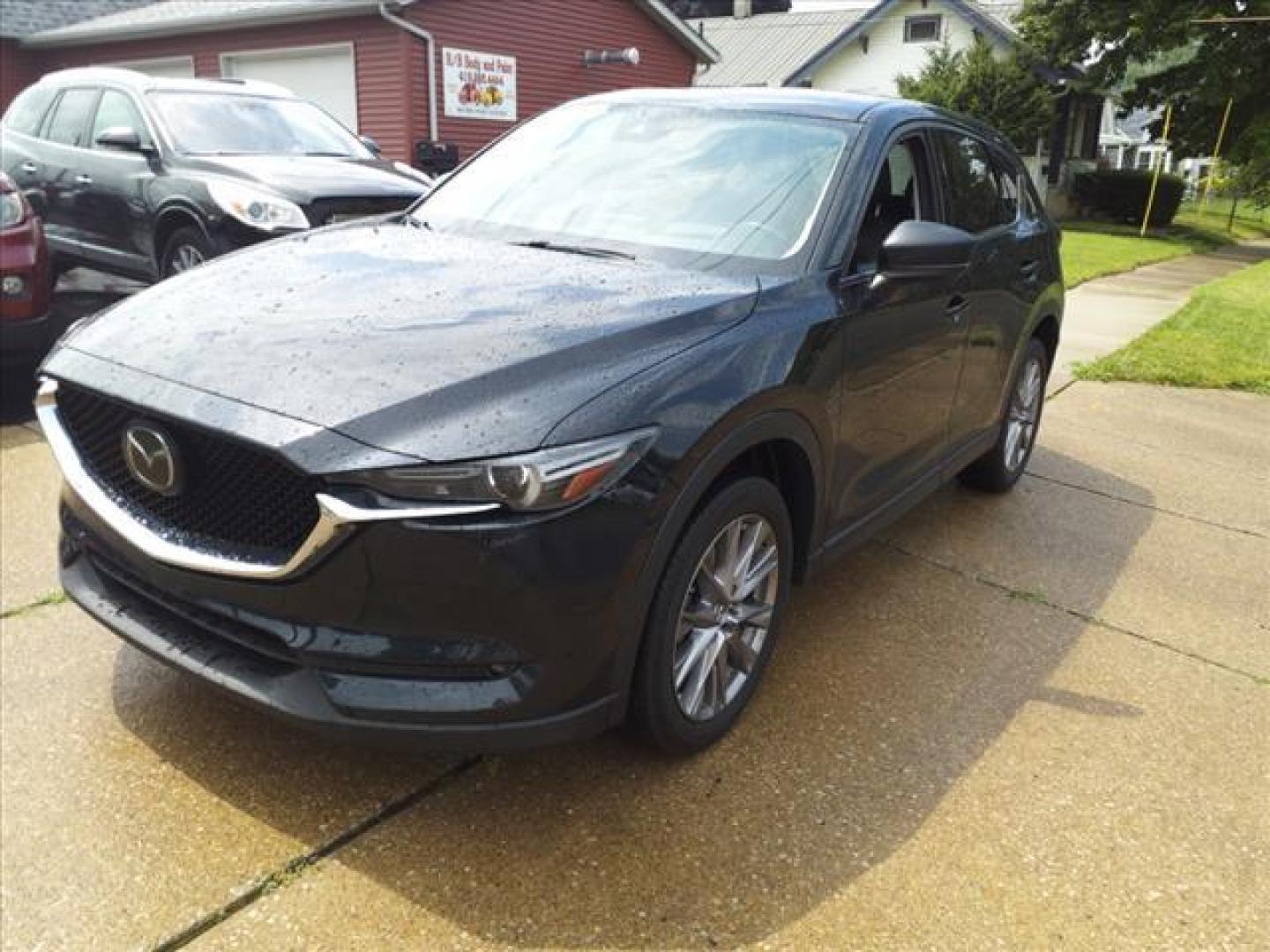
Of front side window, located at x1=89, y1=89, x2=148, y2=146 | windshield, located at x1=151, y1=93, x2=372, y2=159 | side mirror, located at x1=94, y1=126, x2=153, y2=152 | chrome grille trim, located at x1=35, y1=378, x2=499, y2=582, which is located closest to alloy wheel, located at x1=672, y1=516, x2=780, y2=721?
chrome grille trim, located at x1=35, y1=378, x2=499, y2=582

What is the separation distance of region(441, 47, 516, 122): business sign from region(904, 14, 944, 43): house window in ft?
55.1

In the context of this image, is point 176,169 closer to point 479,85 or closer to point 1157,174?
point 479,85

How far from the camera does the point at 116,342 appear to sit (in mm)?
2660

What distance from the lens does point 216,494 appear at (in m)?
2.32

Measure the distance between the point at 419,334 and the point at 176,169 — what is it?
536 cm

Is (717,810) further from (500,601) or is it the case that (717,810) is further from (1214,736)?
(1214,736)

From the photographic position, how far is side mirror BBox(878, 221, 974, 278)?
10.1 ft

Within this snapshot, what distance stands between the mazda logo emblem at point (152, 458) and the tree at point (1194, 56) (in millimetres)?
27790

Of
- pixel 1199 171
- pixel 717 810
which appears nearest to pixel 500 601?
pixel 717 810

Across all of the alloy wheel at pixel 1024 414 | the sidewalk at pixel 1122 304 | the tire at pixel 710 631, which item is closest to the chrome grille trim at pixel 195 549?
the tire at pixel 710 631

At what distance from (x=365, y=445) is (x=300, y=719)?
0.61 meters

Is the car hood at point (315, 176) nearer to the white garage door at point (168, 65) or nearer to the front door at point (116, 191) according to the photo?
the front door at point (116, 191)

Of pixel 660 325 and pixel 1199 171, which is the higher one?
pixel 660 325

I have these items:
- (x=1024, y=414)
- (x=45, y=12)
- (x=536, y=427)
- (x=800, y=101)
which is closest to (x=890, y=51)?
(x=45, y=12)
